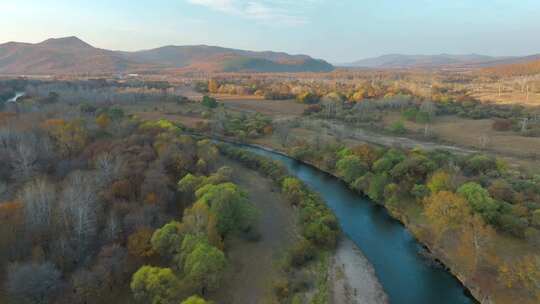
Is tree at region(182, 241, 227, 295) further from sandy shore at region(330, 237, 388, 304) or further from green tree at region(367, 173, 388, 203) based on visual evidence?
green tree at region(367, 173, 388, 203)

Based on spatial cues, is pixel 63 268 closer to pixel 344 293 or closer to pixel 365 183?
pixel 344 293

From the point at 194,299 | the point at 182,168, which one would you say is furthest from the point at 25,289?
the point at 182,168

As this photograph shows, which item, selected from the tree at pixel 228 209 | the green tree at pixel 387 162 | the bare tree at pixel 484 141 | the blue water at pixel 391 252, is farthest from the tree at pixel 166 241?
the bare tree at pixel 484 141

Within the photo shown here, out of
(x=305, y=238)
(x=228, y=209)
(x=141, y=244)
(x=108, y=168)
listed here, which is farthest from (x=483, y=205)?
(x=108, y=168)

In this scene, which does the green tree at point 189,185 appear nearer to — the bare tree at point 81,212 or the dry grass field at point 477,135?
Result: the bare tree at point 81,212

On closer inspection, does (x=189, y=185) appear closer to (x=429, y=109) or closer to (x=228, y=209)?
(x=228, y=209)
